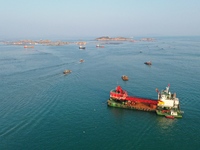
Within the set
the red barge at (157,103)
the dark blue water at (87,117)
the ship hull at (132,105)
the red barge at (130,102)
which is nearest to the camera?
the dark blue water at (87,117)

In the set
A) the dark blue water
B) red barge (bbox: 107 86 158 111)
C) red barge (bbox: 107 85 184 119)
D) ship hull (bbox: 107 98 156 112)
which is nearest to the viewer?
the dark blue water

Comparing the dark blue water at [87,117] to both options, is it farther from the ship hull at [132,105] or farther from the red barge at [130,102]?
the red barge at [130,102]

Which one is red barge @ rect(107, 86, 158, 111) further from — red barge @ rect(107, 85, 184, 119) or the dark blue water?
the dark blue water

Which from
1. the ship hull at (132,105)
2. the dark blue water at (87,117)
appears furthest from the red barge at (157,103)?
the dark blue water at (87,117)

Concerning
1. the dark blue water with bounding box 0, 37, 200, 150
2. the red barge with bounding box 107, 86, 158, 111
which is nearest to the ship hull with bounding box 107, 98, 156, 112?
the red barge with bounding box 107, 86, 158, 111

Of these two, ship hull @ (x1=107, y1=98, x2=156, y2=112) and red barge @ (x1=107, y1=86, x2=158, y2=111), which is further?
red barge @ (x1=107, y1=86, x2=158, y2=111)

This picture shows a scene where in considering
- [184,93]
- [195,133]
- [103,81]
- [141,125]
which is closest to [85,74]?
[103,81]

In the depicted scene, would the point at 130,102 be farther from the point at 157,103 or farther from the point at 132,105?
the point at 157,103

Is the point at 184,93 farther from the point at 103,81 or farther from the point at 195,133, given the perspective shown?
the point at 103,81

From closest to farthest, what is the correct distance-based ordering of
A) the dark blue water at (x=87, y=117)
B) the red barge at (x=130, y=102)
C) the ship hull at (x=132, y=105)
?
the dark blue water at (x=87, y=117), the ship hull at (x=132, y=105), the red barge at (x=130, y=102)

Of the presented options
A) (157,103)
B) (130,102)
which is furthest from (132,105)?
(157,103)

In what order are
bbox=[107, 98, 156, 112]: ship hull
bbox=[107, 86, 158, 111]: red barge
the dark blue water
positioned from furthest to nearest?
bbox=[107, 86, 158, 111]: red barge
bbox=[107, 98, 156, 112]: ship hull
the dark blue water
